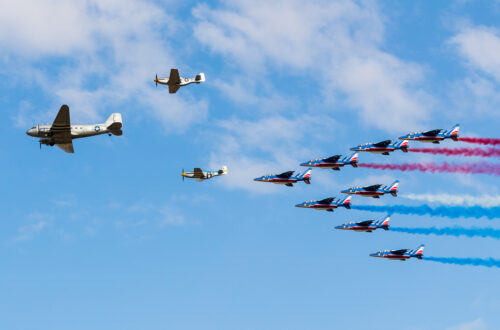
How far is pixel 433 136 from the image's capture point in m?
187

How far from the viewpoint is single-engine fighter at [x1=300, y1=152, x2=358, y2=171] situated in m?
Answer: 187

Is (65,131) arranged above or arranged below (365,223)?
above

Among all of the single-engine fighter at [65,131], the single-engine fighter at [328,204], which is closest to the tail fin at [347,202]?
the single-engine fighter at [328,204]

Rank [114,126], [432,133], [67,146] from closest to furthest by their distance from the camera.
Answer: [67,146] → [114,126] → [432,133]

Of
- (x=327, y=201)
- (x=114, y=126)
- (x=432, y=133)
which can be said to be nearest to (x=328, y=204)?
(x=327, y=201)

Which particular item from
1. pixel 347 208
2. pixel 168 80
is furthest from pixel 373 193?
pixel 168 80

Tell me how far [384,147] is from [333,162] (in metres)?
10.6

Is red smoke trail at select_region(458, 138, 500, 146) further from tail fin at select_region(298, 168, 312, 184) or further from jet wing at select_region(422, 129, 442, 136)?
tail fin at select_region(298, 168, 312, 184)

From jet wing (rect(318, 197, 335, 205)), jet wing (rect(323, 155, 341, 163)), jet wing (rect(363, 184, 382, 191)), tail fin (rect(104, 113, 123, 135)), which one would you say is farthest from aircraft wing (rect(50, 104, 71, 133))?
jet wing (rect(363, 184, 382, 191))

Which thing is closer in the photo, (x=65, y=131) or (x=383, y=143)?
(x=65, y=131)

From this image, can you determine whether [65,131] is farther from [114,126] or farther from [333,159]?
[333,159]

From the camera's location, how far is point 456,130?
184875 millimetres

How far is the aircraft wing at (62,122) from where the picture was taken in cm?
16238

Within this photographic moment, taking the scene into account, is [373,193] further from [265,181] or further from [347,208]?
[265,181]
